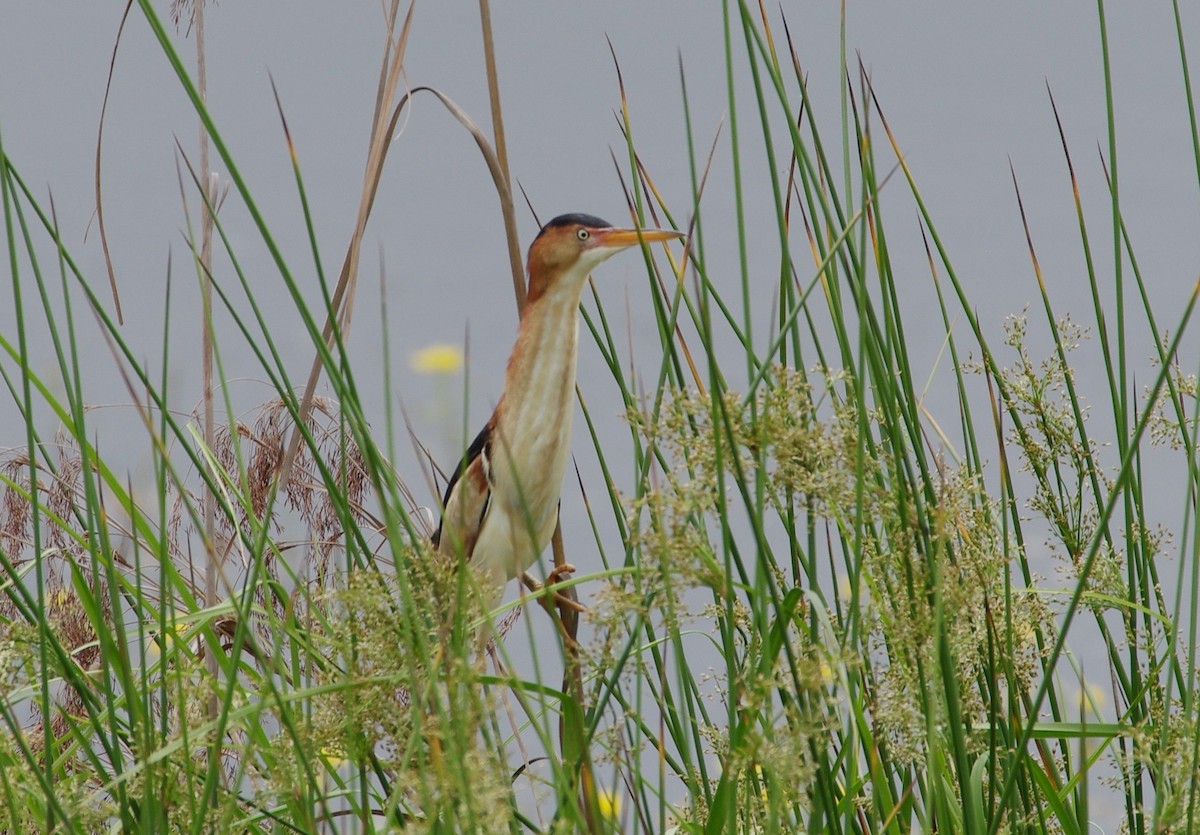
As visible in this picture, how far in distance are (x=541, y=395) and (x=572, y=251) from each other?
21cm

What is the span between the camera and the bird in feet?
5.99

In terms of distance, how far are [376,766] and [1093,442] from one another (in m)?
0.96

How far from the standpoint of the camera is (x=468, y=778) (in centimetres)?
82

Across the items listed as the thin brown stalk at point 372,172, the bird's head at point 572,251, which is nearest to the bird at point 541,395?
the bird's head at point 572,251

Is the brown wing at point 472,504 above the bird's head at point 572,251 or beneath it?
beneath

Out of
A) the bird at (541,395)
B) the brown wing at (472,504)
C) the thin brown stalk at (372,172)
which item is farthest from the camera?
the brown wing at (472,504)

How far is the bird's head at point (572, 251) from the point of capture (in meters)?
1.88

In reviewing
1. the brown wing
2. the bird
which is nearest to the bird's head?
the bird

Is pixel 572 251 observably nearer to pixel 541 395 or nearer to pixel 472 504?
pixel 541 395

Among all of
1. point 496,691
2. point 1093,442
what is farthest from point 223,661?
point 1093,442

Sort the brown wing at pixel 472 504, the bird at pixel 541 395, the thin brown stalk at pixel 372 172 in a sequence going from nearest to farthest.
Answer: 1. the thin brown stalk at pixel 372 172
2. the bird at pixel 541 395
3. the brown wing at pixel 472 504

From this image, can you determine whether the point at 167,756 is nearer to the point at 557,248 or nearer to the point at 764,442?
the point at 764,442

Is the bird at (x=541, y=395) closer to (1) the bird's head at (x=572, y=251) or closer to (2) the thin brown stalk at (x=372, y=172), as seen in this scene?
(1) the bird's head at (x=572, y=251)

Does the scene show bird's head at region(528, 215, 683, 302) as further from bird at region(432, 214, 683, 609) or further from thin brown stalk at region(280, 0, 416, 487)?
thin brown stalk at region(280, 0, 416, 487)
